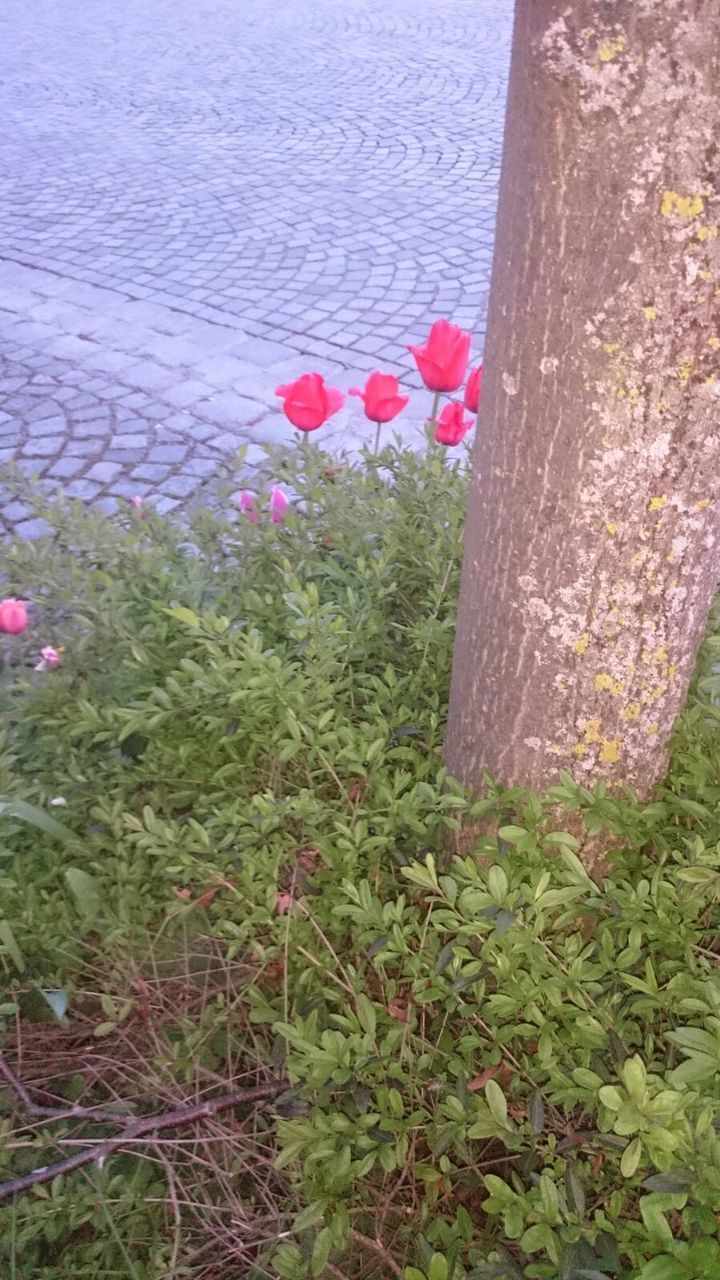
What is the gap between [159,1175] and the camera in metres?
1.53

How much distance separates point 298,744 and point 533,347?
26.5 inches

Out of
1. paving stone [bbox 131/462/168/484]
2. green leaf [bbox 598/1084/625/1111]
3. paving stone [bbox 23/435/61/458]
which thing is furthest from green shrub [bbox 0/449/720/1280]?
paving stone [bbox 23/435/61/458]

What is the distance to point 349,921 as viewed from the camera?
5.12 ft

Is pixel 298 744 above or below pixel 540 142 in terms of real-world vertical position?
below

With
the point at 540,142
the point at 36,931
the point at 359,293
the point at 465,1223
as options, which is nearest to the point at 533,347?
the point at 540,142

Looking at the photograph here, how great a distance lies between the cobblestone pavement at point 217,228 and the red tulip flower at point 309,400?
1784 mm

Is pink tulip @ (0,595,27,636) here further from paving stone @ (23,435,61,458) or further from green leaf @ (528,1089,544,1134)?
paving stone @ (23,435,61,458)

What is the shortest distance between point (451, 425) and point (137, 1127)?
1438 mm

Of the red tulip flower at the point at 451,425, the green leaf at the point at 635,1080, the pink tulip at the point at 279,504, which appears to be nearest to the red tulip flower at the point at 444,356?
the red tulip flower at the point at 451,425

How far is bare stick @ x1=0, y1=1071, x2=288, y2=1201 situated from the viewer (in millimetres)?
1376

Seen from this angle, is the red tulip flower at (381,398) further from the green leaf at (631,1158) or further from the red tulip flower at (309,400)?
the green leaf at (631,1158)

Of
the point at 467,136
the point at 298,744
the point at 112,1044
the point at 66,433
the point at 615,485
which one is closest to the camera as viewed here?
the point at 615,485

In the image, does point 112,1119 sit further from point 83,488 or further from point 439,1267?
point 83,488

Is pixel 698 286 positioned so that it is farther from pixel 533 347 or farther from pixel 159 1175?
pixel 159 1175
